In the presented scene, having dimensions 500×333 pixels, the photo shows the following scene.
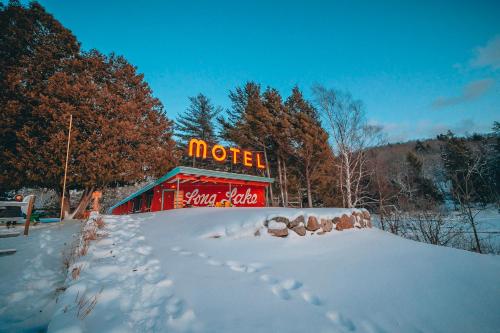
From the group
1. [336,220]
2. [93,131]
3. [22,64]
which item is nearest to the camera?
[336,220]

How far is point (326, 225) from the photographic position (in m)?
6.12

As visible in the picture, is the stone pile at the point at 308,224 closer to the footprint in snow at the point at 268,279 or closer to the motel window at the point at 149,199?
the footprint in snow at the point at 268,279

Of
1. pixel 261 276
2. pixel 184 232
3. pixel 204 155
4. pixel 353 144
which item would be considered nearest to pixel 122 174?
pixel 204 155

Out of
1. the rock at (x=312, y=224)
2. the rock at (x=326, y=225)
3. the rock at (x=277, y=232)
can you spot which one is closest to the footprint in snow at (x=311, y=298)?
the rock at (x=277, y=232)

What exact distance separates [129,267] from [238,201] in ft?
42.2

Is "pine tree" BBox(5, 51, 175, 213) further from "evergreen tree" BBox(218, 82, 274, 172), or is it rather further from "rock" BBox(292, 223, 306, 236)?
"rock" BBox(292, 223, 306, 236)

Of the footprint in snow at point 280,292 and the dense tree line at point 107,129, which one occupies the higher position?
the dense tree line at point 107,129

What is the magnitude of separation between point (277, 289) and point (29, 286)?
3524 mm

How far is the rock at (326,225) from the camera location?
6.04 m

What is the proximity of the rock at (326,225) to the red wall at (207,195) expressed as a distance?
899 cm

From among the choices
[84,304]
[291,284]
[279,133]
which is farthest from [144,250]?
[279,133]

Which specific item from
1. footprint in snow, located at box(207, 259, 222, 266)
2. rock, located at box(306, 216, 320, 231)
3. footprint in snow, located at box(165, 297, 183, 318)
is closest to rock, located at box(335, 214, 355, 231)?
rock, located at box(306, 216, 320, 231)

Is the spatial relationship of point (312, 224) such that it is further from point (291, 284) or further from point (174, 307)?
point (174, 307)

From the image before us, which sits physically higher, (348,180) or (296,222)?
(348,180)
